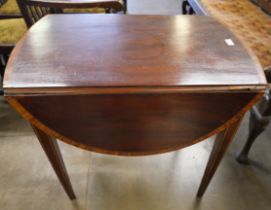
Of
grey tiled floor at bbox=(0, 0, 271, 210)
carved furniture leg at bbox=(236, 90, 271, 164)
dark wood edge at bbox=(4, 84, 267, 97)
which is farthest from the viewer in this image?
grey tiled floor at bbox=(0, 0, 271, 210)

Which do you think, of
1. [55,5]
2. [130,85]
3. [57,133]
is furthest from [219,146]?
[55,5]

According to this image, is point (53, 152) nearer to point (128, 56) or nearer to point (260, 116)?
point (128, 56)

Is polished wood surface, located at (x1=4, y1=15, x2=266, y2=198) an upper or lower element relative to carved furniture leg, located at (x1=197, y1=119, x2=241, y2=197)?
upper

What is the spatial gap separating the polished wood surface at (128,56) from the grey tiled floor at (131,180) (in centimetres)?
76

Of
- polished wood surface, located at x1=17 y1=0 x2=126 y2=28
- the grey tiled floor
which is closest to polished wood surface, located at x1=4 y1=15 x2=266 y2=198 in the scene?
polished wood surface, located at x1=17 y1=0 x2=126 y2=28

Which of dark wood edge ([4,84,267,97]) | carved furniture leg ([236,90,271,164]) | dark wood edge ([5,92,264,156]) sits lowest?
carved furniture leg ([236,90,271,164])

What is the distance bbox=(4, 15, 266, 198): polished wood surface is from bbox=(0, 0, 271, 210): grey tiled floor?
0.46 m

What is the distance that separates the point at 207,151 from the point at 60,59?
1038mm

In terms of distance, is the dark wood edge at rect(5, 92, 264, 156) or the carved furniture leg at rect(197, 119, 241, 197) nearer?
the dark wood edge at rect(5, 92, 264, 156)

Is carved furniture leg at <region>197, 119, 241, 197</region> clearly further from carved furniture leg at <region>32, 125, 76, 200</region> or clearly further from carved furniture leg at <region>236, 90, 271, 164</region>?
carved furniture leg at <region>32, 125, 76, 200</region>

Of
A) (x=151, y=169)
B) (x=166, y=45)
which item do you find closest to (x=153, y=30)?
(x=166, y=45)

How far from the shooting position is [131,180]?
130 centimetres

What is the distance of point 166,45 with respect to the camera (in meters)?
0.83

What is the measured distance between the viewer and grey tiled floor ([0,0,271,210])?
121 cm
